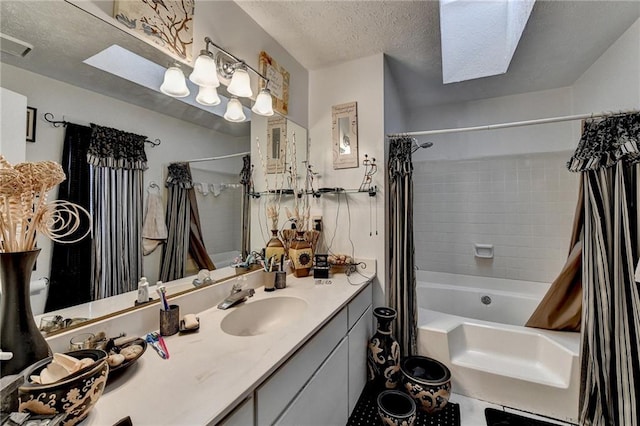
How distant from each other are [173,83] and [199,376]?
1.14m

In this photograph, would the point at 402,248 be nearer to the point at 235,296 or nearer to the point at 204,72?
the point at 235,296

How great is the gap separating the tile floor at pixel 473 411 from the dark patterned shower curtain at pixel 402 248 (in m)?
0.38

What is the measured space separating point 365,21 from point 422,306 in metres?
2.52

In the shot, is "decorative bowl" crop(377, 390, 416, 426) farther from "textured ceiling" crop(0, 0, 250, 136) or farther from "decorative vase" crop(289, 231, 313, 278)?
"textured ceiling" crop(0, 0, 250, 136)

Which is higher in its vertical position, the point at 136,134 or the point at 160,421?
the point at 136,134

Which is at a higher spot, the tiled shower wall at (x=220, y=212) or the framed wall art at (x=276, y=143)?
the framed wall art at (x=276, y=143)

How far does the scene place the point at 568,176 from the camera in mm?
2367

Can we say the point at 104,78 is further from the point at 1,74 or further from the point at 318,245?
the point at 318,245

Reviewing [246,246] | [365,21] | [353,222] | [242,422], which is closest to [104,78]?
[246,246]

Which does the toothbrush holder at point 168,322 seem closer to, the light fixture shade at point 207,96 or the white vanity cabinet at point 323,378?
the white vanity cabinet at point 323,378

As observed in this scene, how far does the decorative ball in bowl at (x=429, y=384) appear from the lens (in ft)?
4.98

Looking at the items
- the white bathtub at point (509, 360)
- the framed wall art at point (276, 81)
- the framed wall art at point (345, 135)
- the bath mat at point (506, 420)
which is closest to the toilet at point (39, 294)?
the framed wall art at point (276, 81)

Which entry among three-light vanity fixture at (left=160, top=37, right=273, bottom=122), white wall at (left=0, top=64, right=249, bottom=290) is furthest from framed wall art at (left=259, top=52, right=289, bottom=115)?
white wall at (left=0, top=64, right=249, bottom=290)

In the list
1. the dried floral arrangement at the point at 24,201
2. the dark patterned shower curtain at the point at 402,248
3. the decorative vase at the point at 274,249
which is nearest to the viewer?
the dried floral arrangement at the point at 24,201
